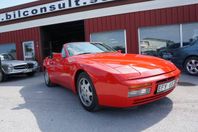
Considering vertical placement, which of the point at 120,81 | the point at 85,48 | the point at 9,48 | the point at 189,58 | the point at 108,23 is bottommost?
the point at 120,81

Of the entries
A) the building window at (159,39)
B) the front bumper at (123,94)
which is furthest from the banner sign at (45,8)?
the front bumper at (123,94)

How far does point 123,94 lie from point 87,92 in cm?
96

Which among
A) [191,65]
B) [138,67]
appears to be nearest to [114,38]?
[191,65]

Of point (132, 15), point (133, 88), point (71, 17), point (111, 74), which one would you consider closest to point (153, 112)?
point (133, 88)

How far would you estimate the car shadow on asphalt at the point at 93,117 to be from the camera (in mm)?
3195

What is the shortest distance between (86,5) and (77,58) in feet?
24.2

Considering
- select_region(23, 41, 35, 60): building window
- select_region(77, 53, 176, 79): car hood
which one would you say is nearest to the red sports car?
select_region(77, 53, 176, 79): car hood

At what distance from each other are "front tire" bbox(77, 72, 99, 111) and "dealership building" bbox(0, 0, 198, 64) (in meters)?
6.46

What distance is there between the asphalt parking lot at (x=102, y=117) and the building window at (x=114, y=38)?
19.2 ft

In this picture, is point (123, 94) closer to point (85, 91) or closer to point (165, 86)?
point (165, 86)

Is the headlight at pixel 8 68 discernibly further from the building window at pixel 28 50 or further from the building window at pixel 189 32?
the building window at pixel 189 32

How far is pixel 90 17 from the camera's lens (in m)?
11.0

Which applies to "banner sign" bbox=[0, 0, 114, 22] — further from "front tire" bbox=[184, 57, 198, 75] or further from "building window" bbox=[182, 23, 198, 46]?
"front tire" bbox=[184, 57, 198, 75]

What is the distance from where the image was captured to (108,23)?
34.7 ft
